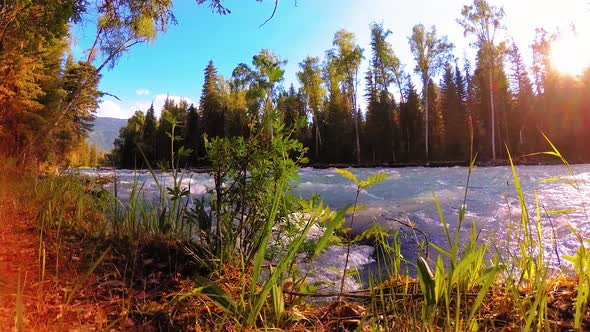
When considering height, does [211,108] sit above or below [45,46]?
above

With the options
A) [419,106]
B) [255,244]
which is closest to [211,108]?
[419,106]

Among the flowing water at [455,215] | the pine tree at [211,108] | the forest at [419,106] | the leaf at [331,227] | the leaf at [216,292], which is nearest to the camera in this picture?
the leaf at [331,227]

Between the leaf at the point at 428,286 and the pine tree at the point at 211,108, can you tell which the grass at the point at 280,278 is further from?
the pine tree at the point at 211,108

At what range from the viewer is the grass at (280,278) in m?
1.01

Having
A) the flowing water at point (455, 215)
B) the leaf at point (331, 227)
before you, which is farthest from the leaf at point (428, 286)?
the flowing water at point (455, 215)

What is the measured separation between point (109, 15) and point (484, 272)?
19.7ft

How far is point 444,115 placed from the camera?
106 feet

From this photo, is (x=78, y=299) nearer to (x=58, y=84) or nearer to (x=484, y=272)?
(x=484, y=272)

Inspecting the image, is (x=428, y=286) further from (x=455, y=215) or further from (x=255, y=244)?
(x=455, y=215)

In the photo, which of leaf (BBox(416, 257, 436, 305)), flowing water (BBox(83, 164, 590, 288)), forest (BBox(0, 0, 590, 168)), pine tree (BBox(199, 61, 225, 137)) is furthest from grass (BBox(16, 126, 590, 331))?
pine tree (BBox(199, 61, 225, 137))

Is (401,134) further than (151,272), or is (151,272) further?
(401,134)

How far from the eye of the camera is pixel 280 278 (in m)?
1.37

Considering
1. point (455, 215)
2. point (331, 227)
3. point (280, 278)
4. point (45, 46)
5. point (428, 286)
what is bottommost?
point (455, 215)

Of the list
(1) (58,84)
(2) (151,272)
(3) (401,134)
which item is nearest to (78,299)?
(2) (151,272)
